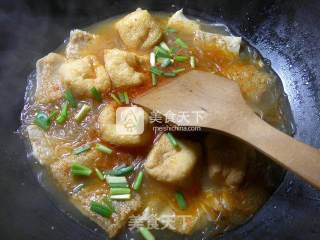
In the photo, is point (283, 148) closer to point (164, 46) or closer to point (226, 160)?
point (226, 160)

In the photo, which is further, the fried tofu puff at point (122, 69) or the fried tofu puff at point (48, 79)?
the fried tofu puff at point (48, 79)

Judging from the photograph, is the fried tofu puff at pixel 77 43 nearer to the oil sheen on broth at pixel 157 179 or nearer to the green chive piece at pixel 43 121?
the oil sheen on broth at pixel 157 179

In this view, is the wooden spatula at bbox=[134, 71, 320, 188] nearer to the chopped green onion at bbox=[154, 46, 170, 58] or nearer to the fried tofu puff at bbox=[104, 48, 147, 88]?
the fried tofu puff at bbox=[104, 48, 147, 88]

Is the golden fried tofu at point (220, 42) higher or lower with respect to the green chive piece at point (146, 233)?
higher

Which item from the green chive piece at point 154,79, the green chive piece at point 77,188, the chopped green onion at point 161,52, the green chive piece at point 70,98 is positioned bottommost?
the green chive piece at point 77,188

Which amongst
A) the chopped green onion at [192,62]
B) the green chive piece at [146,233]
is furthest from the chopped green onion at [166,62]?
the green chive piece at [146,233]

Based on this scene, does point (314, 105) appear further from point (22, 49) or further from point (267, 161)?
point (22, 49)

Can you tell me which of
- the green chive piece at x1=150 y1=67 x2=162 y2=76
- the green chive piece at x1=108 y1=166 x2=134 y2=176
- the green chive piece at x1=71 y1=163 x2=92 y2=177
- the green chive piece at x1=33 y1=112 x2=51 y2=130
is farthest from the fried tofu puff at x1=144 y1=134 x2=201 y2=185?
the green chive piece at x1=33 y1=112 x2=51 y2=130
